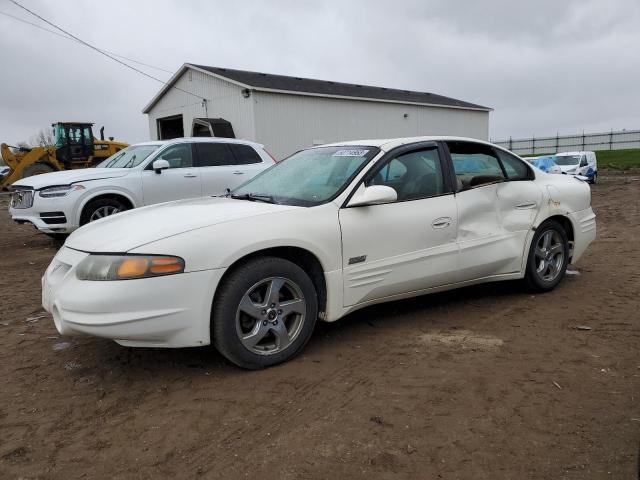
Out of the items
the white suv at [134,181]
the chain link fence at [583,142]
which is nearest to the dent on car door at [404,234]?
the white suv at [134,181]

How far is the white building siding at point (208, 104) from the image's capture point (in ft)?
67.2

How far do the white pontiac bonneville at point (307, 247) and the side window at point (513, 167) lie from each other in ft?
0.05

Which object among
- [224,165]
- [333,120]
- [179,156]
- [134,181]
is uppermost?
[333,120]

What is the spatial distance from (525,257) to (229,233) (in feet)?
9.75

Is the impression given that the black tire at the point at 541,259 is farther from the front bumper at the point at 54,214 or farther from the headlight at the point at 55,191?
the headlight at the point at 55,191

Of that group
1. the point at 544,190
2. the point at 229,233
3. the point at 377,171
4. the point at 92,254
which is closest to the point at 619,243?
the point at 544,190

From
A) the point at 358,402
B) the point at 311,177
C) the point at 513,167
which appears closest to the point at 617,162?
the point at 513,167

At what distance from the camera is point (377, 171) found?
4152mm

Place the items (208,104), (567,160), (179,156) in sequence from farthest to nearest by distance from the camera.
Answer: (567,160) → (208,104) → (179,156)

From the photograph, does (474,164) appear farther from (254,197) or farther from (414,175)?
(254,197)

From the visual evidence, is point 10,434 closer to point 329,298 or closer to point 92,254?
point 92,254

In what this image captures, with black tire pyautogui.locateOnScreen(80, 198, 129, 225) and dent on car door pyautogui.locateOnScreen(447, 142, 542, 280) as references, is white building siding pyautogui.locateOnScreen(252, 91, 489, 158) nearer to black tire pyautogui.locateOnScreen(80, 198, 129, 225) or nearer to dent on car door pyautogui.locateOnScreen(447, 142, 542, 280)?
black tire pyautogui.locateOnScreen(80, 198, 129, 225)

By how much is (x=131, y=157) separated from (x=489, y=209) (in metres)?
6.43

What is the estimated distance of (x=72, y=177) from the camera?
8.26 m
